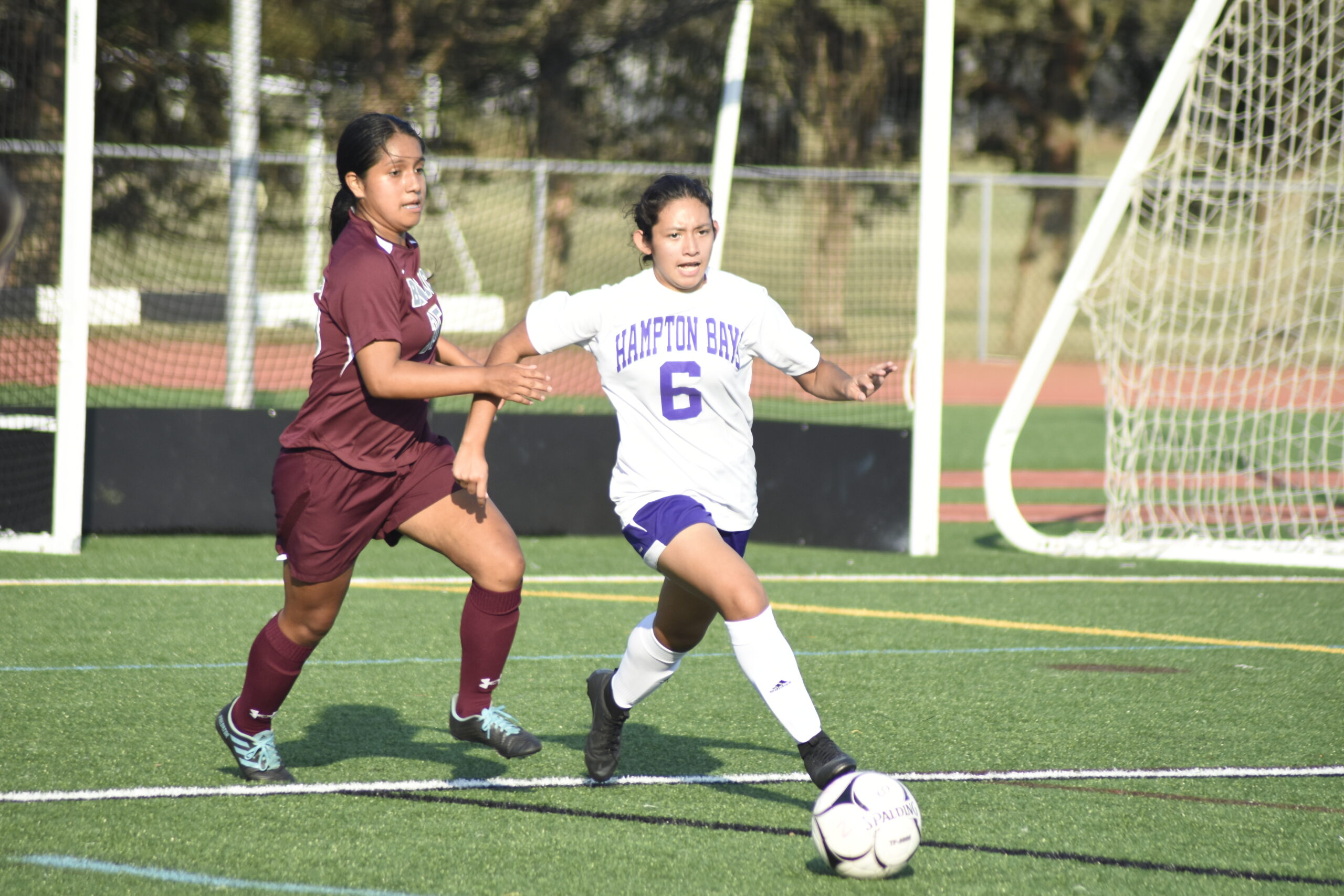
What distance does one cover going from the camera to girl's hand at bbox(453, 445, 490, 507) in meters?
4.18

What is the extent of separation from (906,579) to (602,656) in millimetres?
2439

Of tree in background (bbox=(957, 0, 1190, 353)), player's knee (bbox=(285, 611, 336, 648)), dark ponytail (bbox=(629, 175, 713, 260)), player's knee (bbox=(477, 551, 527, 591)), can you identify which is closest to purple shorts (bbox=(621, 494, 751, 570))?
player's knee (bbox=(477, 551, 527, 591))

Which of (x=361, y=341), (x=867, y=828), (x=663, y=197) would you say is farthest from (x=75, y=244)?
(x=867, y=828)

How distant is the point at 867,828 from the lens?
140 inches

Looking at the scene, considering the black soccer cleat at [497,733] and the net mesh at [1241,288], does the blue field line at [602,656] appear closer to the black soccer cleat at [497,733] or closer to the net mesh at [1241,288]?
the black soccer cleat at [497,733]

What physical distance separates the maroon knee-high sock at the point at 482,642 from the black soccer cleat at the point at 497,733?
0.08 feet

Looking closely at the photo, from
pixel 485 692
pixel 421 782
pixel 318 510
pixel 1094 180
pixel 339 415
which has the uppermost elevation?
pixel 1094 180

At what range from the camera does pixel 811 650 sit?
6.38 m

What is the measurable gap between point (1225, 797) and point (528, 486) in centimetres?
571

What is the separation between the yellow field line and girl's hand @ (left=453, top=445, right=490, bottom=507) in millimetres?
3284

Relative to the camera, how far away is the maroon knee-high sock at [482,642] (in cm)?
443

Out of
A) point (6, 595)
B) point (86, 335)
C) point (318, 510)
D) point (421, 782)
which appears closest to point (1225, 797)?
point (421, 782)

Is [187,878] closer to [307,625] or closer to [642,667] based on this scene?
[307,625]

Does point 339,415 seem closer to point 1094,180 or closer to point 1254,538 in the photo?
point 1254,538
